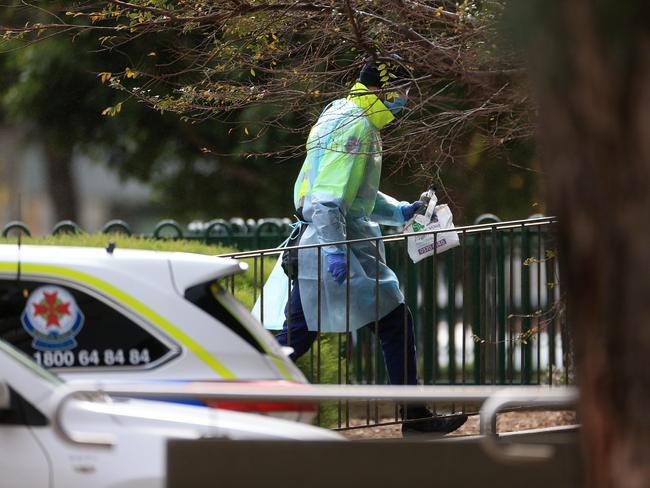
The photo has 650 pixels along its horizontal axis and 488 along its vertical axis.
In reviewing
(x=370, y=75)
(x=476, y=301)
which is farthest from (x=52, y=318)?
(x=476, y=301)

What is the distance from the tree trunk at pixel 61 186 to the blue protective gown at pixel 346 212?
12.4 metres

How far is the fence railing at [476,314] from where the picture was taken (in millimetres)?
8047

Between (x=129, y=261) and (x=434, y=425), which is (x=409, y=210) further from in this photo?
(x=129, y=261)

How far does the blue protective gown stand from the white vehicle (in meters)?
2.87

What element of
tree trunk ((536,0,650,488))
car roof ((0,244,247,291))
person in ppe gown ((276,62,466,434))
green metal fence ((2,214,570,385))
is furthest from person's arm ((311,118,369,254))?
tree trunk ((536,0,650,488))

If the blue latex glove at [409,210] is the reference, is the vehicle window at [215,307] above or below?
below

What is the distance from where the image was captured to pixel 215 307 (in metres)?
5.21

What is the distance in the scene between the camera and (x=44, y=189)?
2172cm

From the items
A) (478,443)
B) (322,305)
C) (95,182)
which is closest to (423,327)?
(322,305)

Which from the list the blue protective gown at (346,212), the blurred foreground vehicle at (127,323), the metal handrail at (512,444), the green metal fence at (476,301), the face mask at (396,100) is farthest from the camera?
the green metal fence at (476,301)

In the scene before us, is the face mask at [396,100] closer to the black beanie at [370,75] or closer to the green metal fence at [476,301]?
the black beanie at [370,75]

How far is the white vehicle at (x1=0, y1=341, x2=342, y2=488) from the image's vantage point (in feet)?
13.6

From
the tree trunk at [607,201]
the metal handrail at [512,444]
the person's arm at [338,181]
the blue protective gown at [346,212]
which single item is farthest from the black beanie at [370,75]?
the tree trunk at [607,201]

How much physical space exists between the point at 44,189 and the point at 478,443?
1851 cm
